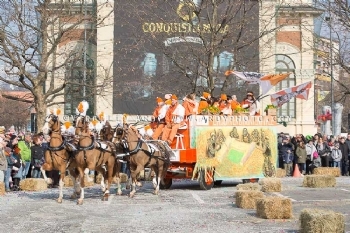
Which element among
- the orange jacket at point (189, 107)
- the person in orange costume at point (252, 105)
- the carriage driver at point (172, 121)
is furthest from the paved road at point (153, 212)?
the person in orange costume at point (252, 105)

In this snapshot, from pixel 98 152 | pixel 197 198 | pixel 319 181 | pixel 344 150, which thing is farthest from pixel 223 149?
pixel 344 150

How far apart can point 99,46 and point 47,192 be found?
89.8ft

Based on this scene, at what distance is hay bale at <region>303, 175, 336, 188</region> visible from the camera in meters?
21.5

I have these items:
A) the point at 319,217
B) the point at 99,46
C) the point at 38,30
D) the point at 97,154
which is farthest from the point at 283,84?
the point at 319,217

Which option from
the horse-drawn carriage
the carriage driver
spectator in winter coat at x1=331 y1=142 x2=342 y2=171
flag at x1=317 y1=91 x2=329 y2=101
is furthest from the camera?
flag at x1=317 y1=91 x2=329 y2=101

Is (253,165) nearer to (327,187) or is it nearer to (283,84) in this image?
(327,187)

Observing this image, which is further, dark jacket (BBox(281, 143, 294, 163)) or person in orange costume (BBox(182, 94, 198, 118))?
dark jacket (BBox(281, 143, 294, 163))

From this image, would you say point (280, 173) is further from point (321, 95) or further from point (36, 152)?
point (321, 95)

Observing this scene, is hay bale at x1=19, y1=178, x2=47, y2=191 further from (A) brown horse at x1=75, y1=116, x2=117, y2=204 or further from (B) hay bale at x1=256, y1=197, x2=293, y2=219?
(B) hay bale at x1=256, y1=197, x2=293, y2=219

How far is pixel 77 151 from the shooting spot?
1720 centimetres

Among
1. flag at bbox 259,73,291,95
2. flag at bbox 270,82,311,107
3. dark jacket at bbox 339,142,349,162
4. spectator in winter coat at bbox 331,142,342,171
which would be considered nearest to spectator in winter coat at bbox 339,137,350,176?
dark jacket at bbox 339,142,349,162

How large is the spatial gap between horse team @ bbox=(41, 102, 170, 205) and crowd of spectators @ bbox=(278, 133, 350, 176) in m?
11.2

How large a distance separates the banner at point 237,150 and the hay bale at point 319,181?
116 cm

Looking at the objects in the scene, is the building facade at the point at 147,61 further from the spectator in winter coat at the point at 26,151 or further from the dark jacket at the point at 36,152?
the dark jacket at the point at 36,152
